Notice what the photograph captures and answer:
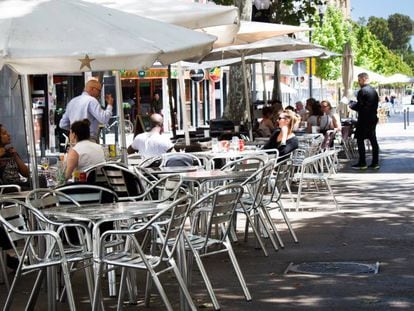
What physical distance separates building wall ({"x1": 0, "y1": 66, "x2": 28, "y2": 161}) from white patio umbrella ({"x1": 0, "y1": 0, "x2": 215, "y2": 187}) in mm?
14758

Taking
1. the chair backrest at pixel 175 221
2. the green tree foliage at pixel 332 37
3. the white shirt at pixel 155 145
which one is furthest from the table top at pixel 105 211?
the green tree foliage at pixel 332 37

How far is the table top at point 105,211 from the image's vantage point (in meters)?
7.21

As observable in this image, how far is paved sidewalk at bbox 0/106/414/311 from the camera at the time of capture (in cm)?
821

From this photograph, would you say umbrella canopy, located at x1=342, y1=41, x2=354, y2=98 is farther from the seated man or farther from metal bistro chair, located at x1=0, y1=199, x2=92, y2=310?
metal bistro chair, located at x1=0, y1=199, x2=92, y2=310

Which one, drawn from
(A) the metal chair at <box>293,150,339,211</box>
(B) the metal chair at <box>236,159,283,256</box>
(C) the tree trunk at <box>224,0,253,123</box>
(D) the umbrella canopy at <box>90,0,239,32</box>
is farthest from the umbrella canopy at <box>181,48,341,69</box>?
(B) the metal chair at <box>236,159,283,256</box>

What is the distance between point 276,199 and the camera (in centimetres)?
1158

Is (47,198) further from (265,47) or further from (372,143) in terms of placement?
(372,143)

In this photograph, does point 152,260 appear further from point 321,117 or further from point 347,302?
point 321,117

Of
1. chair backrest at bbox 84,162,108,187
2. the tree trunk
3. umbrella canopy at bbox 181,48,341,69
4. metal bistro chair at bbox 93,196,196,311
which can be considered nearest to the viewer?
metal bistro chair at bbox 93,196,196,311

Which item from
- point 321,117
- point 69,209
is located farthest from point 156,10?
point 321,117

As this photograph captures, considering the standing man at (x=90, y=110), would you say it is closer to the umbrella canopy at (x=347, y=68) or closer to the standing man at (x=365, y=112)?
the standing man at (x=365, y=112)

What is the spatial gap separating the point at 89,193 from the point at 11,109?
15359 millimetres

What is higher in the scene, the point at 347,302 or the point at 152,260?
the point at 152,260

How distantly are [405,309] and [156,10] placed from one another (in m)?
5.51
